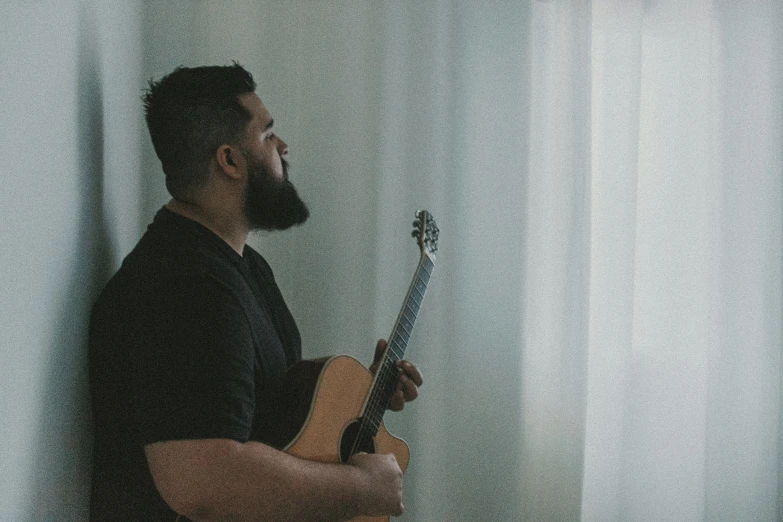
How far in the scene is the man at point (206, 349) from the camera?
102cm

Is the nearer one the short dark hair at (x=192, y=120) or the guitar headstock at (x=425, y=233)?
the short dark hair at (x=192, y=120)

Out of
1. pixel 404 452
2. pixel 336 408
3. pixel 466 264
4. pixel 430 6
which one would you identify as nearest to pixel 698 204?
pixel 466 264

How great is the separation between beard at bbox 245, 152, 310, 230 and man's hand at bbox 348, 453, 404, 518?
46 cm

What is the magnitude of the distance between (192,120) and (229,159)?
9 cm

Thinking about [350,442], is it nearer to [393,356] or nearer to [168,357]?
[393,356]

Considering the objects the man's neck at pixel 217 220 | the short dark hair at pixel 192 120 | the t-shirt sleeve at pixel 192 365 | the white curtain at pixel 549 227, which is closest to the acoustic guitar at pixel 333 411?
the t-shirt sleeve at pixel 192 365

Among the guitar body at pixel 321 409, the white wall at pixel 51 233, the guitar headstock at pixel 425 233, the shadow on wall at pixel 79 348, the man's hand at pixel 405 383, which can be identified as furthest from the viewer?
the guitar headstock at pixel 425 233

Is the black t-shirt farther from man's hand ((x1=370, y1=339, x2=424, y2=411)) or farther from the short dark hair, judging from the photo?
man's hand ((x1=370, y1=339, x2=424, y2=411))

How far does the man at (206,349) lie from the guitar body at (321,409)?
1.5 inches

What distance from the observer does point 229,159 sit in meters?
1.37

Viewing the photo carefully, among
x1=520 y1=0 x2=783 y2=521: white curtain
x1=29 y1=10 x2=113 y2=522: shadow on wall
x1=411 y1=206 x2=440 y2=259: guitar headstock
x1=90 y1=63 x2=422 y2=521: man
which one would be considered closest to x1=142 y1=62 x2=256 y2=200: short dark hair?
x1=90 y1=63 x2=422 y2=521: man

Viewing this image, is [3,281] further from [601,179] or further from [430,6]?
[601,179]

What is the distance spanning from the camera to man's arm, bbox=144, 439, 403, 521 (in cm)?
100

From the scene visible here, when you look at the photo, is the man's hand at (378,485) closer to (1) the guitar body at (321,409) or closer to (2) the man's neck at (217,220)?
(1) the guitar body at (321,409)
